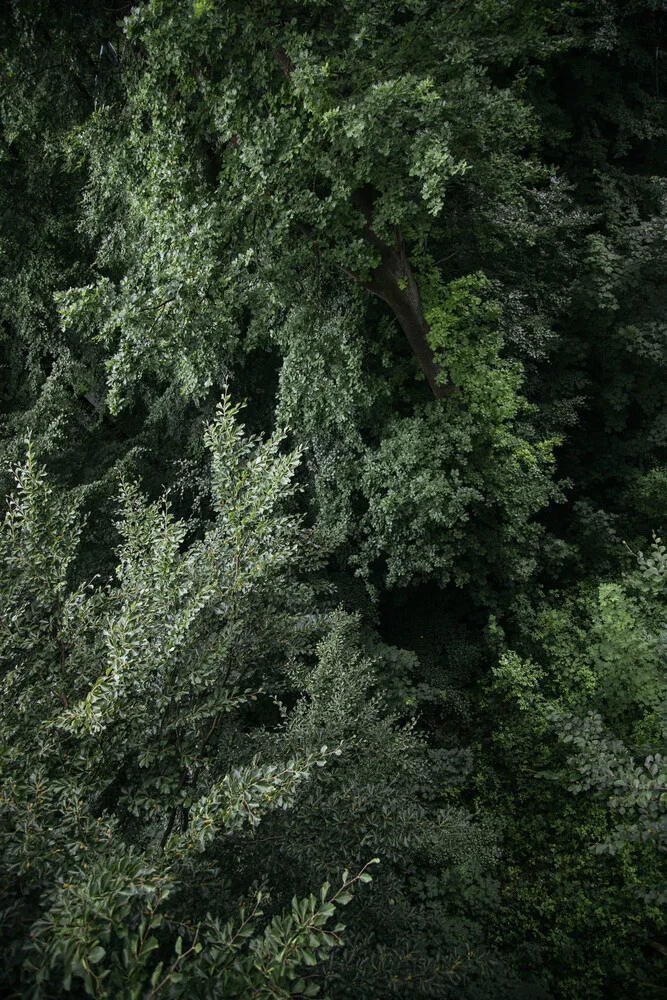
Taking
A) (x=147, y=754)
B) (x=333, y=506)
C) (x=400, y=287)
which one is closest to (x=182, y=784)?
(x=147, y=754)

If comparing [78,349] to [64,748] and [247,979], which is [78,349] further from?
[247,979]

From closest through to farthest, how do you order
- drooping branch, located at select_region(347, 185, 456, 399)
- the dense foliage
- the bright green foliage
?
1. the bright green foliage
2. the dense foliage
3. drooping branch, located at select_region(347, 185, 456, 399)

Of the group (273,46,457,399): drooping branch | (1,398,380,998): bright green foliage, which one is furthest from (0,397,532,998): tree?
(273,46,457,399): drooping branch

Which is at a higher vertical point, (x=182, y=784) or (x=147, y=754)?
(x=147, y=754)

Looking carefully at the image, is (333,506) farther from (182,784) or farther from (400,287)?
(182,784)

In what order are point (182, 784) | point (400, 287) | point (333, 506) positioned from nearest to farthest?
point (182, 784) → point (400, 287) → point (333, 506)

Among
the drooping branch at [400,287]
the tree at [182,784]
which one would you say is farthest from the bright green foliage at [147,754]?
the drooping branch at [400,287]

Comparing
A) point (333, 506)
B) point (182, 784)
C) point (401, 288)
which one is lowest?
point (182, 784)

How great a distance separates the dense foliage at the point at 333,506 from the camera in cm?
224

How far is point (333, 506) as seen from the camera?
5.69m

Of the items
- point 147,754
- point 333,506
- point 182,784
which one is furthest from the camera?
point 333,506

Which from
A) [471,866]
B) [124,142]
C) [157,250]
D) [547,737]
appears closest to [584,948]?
[471,866]

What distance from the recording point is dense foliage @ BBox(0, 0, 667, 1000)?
7.36 ft

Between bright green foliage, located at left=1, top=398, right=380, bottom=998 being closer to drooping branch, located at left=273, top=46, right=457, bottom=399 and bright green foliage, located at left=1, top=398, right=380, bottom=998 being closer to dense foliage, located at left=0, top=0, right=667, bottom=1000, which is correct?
dense foliage, located at left=0, top=0, right=667, bottom=1000
